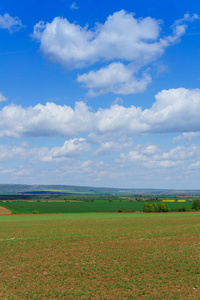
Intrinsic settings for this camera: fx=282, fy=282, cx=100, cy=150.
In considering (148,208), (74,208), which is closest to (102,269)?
(148,208)

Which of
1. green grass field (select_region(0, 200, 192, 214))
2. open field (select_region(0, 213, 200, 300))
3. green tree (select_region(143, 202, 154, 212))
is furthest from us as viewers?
green grass field (select_region(0, 200, 192, 214))

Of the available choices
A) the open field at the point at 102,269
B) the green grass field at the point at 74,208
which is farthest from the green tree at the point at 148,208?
the open field at the point at 102,269

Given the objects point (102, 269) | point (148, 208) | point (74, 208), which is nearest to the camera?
point (102, 269)

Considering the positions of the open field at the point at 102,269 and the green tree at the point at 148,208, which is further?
the green tree at the point at 148,208

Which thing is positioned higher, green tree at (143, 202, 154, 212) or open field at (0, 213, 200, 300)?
open field at (0, 213, 200, 300)

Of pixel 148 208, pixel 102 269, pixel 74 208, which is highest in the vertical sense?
pixel 102 269

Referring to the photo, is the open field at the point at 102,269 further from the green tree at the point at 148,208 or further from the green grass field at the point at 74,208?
the green grass field at the point at 74,208

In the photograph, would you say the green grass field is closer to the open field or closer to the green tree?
the green tree

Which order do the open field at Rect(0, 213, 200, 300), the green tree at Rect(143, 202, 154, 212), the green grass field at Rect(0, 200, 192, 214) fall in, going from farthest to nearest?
the green grass field at Rect(0, 200, 192, 214) → the green tree at Rect(143, 202, 154, 212) → the open field at Rect(0, 213, 200, 300)

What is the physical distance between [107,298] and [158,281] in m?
4.66

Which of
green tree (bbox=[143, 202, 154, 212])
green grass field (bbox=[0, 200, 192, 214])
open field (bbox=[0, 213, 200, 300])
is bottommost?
green grass field (bbox=[0, 200, 192, 214])

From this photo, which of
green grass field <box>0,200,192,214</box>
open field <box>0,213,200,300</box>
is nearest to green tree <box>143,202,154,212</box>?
green grass field <box>0,200,192,214</box>

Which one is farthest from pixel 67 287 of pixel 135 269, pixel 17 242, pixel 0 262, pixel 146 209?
pixel 146 209

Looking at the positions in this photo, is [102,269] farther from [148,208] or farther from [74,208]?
[74,208]
